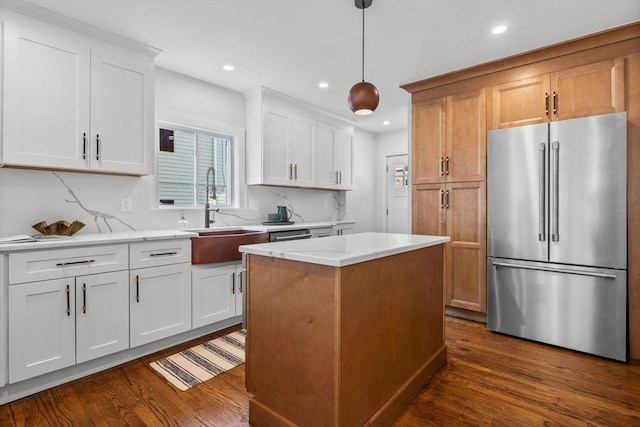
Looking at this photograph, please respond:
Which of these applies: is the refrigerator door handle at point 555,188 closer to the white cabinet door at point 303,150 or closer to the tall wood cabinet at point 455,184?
the tall wood cabinet at point 455,184

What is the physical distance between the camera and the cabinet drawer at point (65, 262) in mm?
1994

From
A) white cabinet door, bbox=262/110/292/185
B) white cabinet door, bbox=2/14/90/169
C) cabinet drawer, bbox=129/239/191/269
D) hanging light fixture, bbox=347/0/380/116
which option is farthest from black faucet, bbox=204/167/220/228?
hanging light fixture, bbox=347/0/380/116

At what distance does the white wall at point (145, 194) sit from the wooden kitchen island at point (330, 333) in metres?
1.87

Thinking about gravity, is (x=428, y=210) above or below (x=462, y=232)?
above

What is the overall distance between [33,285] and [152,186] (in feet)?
4.52

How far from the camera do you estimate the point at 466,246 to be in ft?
11.1

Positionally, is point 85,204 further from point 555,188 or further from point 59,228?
point 555,188

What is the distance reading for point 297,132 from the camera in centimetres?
429

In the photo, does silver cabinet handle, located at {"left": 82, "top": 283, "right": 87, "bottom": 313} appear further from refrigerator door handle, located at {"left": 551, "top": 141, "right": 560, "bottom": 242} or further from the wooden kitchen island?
refrigerator door handle, located at {"left": 551, "top": 141, "right": 560, "bottom": 242}

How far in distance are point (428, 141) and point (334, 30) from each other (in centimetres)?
168

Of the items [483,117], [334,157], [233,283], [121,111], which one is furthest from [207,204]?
[483,117]

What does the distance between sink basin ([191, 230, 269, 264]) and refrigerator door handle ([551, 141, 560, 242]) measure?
264 cm

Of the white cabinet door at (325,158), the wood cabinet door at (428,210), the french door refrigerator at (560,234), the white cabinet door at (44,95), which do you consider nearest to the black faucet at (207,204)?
the white cabinet door at (44,95)

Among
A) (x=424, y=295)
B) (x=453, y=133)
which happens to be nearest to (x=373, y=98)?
(x=424, y=295)
